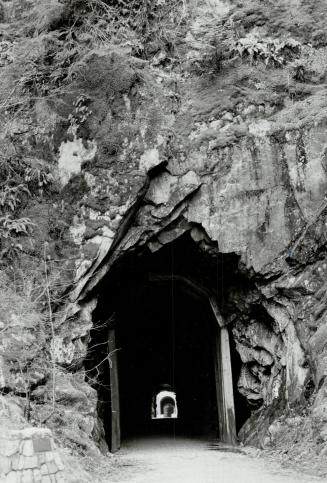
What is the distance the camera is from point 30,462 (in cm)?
536

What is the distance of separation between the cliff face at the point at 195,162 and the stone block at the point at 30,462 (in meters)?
4.69

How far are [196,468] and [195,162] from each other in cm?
617

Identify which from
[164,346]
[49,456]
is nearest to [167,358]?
[164,346]

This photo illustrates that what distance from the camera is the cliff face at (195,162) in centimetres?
1073

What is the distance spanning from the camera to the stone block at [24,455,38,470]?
5.34 m

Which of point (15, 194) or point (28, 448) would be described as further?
point (15, 194)

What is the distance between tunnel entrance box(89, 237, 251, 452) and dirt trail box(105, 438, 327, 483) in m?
1.51

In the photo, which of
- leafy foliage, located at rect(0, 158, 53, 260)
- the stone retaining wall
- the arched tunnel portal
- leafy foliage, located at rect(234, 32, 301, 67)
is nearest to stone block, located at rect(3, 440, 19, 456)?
the stone retaining wall

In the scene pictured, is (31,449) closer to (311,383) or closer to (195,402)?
(311,383)

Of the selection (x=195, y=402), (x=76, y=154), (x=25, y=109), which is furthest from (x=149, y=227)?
(x=195, y=402)

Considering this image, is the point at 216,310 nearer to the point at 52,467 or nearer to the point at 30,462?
the point at 52,467

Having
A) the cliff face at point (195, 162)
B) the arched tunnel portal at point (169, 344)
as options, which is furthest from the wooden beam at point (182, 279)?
the cliff face at point (195, 162)

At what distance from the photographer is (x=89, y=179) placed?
36.4 ft

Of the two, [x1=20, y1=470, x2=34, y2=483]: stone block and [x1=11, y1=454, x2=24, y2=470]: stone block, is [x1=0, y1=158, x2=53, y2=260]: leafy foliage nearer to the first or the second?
[x1=11, y1=454, x2=24, y2=470]: stone block
